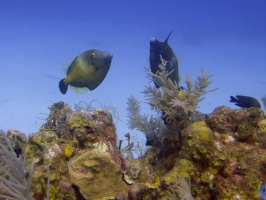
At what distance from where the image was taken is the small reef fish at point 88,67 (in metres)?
4.85

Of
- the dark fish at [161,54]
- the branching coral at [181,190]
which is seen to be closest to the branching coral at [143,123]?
the dark fish at [161,54]

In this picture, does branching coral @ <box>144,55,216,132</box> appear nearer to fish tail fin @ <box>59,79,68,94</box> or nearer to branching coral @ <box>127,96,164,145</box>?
branching coral @ <box>127,96,164,145</box>

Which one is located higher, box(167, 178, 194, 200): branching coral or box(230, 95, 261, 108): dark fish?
box(230, 95, 261, 108): dark fish

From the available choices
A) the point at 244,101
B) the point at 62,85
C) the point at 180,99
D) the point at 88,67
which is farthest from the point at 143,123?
the point at 244,101

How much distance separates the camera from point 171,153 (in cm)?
363

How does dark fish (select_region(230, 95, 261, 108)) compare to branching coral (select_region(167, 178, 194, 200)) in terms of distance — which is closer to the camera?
branching coral (select_region(167, 178, 194, 200))

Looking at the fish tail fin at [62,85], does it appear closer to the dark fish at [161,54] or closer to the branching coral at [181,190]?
the dark fish at [161,54]

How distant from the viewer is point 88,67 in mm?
4859

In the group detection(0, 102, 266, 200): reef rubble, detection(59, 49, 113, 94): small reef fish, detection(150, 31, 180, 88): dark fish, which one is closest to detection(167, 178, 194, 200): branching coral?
detection(0, 102, 266, 200): reef rubble

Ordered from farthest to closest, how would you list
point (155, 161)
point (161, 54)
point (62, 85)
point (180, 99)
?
point (62, 85), point (161, 54), point (155, 161), point (180, 99)

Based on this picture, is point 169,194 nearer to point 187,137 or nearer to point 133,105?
point 187,137

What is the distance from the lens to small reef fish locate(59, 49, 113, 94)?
4848mm

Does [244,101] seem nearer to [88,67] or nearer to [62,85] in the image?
[88,67]

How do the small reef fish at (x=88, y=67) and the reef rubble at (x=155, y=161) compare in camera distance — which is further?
the small reef fish at (x=88, y=67)
